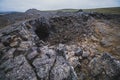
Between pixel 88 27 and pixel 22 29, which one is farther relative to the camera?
pixel 88 27

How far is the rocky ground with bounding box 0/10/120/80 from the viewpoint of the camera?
15320 mm

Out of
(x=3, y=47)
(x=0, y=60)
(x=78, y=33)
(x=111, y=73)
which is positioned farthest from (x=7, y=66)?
(x=78, y=33)

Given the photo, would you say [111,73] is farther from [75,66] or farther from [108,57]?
[75,66]

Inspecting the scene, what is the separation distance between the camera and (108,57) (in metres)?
18.4

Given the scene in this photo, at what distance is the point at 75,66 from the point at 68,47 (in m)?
3.79

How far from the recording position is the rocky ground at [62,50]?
15.3 meters

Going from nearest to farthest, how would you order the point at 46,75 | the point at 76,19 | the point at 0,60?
the point at 46,75
the point at 0,60
the point at 76,19

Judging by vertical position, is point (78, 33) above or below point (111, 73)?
above

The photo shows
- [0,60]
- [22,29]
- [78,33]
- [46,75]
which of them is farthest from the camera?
[78,33]

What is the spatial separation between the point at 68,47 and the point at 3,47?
887cm

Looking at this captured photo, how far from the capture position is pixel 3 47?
59.2 ft

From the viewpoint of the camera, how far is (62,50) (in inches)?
718

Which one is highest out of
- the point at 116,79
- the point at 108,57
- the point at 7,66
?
the point at 7,66

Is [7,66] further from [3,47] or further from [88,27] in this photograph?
[88,27]
